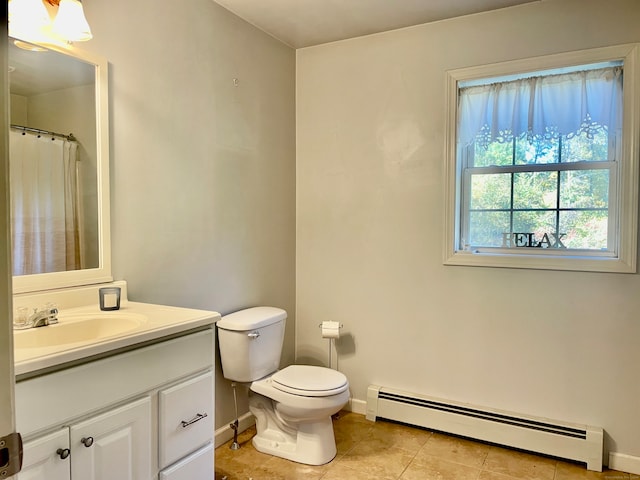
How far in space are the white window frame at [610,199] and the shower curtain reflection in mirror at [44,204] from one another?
76.2 inches

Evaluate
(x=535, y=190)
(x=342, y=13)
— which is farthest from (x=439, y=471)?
(x=342, y=13)

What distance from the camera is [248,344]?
234cm

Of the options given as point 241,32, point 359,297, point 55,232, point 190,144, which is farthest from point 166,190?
point 359,297

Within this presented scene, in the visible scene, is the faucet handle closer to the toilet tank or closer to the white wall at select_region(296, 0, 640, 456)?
the toilet tank

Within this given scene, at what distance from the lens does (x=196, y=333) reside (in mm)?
1610

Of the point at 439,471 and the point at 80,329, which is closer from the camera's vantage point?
the point at 80,329

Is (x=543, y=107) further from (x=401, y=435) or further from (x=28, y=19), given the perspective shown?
(x=28, y=19)

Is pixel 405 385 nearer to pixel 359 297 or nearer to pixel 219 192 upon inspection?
pixel 359 297

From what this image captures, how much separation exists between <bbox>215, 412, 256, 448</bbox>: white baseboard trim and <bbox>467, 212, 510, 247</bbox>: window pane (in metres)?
1.72

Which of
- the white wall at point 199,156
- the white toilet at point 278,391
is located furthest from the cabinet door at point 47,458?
the white toilet at point 278,391

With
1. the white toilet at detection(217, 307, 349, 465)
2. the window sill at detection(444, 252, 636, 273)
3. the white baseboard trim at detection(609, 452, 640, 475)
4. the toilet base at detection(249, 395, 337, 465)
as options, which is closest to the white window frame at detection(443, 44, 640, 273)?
the window sill at detection(444, 252, 636, 273)

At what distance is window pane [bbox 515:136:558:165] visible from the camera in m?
2.51

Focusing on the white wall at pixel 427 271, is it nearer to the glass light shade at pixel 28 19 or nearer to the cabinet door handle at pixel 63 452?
the glass light shade at pixel 28 19

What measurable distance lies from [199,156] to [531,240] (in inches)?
75.2
